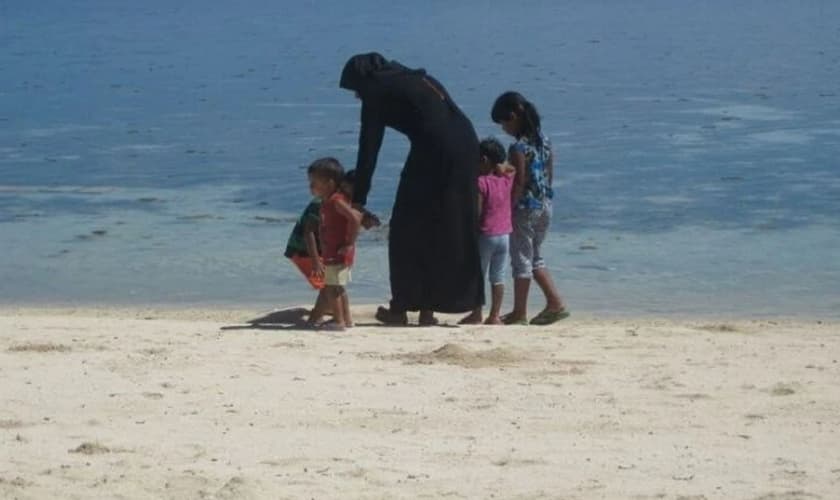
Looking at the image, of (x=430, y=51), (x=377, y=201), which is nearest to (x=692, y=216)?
(x=377, y=201)

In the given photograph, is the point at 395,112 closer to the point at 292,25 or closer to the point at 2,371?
the point at 2,371

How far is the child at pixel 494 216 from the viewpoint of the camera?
10.7 metres

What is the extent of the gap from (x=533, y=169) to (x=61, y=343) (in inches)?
113

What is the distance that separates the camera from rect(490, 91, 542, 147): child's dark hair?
10578 millimetres

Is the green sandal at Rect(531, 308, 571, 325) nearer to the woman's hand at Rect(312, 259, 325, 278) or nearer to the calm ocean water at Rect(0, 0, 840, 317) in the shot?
the woman's hand at Rect(312, 259, 325, 278)

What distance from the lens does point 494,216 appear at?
10.7m

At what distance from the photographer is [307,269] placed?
10.8 meters

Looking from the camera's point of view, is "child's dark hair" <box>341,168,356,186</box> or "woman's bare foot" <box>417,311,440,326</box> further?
"woman's bare foot" <box>417,311,440,326</box>

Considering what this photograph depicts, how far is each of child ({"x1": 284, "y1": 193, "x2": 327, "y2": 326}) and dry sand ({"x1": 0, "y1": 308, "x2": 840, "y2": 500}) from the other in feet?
0.85

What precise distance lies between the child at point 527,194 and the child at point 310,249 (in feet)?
3.74

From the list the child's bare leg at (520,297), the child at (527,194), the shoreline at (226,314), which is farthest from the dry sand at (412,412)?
the shoreline at (226,314)

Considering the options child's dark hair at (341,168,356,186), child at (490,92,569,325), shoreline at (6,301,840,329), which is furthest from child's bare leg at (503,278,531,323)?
child's dark hair at (341,168,356,186)

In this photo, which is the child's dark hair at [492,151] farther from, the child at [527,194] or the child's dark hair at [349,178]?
the child's dark hair at [349,178]

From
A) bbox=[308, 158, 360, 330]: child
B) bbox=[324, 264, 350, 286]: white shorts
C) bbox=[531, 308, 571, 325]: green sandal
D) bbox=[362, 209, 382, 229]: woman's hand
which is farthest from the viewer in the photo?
bbox=[531, 308, 571, 325]: green sandal
